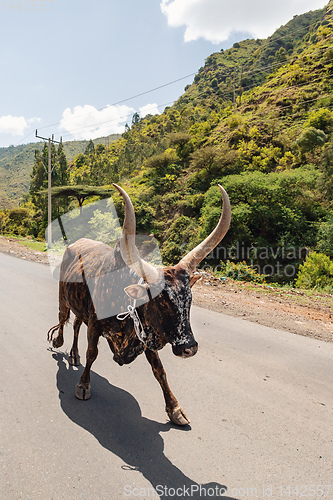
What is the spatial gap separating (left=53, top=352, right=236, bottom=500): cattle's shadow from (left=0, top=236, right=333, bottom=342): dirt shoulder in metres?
3.48

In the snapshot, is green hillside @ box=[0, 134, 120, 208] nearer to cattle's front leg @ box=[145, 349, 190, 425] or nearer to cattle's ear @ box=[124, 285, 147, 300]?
cattle's front leg @ box=[145, 349, 190, 425]

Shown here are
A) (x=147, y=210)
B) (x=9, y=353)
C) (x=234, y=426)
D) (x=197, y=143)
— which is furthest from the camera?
(x=197, y=143)

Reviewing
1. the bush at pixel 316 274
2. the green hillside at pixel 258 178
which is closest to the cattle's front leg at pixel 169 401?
the bush at pixel 316 274

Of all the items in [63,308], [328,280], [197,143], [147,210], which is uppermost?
[197,143]

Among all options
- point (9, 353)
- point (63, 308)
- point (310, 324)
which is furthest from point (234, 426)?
point (310, 324)

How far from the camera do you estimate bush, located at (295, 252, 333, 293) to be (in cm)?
1065

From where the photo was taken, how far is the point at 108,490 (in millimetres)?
1975

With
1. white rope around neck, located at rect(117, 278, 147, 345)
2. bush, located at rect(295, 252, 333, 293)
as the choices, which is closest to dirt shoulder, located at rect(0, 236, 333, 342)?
bush, located at rect(295, 252, 333, 293)

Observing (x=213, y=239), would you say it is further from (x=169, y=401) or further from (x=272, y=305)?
(x=272, y=305)

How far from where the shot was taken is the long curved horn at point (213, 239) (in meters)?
2.16

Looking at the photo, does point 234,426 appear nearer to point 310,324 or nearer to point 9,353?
point 9,353

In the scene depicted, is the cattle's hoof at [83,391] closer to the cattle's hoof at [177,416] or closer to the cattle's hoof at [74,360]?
the cattle's hoof at [74,360]

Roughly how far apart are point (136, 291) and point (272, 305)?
5.66 meters

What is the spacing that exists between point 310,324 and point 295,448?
3.80 metres
